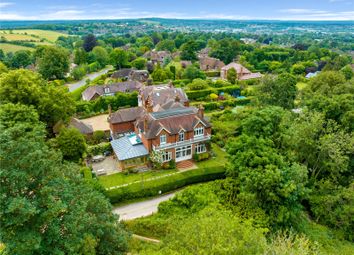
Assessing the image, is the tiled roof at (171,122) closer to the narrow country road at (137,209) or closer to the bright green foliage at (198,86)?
the narrow country road at (137,209)

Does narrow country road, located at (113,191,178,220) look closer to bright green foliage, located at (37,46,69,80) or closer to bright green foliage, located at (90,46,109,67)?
bright green foliage, located at (37,46,69,80)

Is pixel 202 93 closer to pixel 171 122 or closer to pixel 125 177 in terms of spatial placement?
pixel 171 122

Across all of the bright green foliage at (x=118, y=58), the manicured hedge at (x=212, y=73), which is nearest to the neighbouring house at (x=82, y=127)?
the bright green foliage at (x=118, y=58)

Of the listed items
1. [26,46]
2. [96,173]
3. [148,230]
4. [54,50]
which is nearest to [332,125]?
[148,230]

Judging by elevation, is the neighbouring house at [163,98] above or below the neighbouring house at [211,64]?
above

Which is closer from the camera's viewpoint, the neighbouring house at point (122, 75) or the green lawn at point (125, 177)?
the green lawn at point (125, 177)

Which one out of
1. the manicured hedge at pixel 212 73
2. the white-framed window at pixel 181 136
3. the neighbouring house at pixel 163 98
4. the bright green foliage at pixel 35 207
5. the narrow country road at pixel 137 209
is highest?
the bright green foliage at pixel 35 207

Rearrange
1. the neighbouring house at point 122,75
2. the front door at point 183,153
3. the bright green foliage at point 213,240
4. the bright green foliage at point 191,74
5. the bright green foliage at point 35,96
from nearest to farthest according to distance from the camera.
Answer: the bright green foliage at point 213,240 < the front door at point 183,153 < the bright green foliage at point 35,96 < the bright green foliage at point 191,74 < the neighbouring house at point 122,75

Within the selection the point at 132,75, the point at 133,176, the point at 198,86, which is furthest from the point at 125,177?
the point at 132,75
